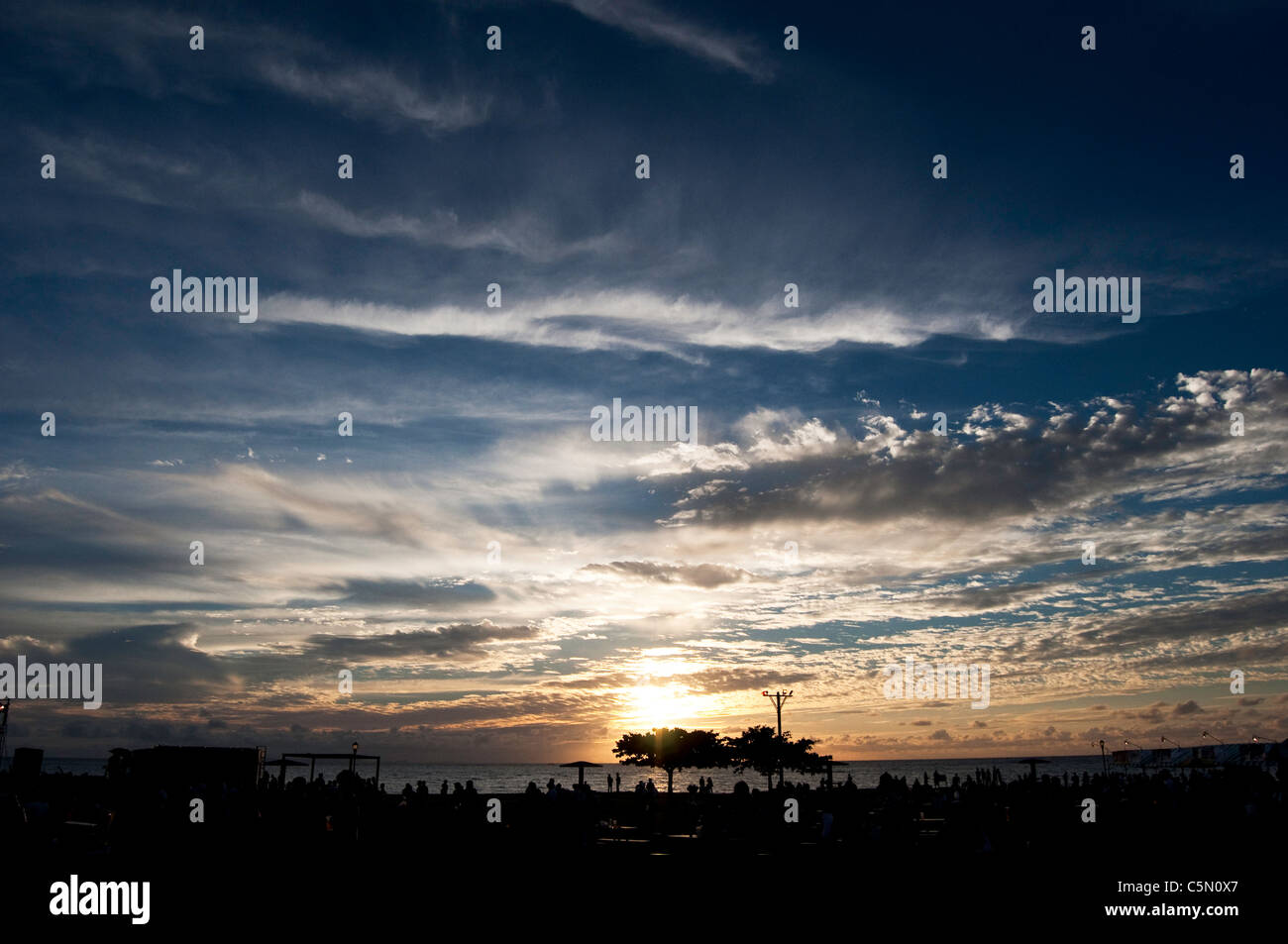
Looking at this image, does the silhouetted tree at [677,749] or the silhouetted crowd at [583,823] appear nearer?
the silhouetted crowd at [583,823]

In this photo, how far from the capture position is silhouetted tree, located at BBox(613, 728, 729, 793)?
192ft

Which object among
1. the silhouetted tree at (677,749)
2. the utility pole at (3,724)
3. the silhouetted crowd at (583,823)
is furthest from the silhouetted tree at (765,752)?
the utility pole at (3,724)

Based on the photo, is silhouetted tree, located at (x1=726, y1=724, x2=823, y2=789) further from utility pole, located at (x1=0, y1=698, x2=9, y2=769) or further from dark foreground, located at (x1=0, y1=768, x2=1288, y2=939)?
utility pole, located at (x1=0, y1=698, x2=9, y2=769)

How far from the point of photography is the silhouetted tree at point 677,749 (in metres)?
58.4

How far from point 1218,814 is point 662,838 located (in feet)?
60.2
